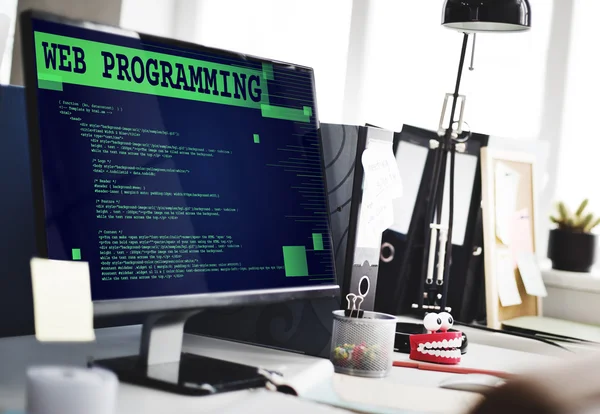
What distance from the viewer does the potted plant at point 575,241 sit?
7.71 ft

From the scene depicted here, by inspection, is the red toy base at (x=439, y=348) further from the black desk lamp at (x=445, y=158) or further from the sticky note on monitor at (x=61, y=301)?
the sticky note on monitor at (x=61, y=301)

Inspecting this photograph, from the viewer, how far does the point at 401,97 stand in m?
2.91

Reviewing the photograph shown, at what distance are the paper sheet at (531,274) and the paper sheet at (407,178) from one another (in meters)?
0.42

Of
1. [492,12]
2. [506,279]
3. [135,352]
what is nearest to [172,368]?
[135,352]

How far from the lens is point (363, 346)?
1.15 meters

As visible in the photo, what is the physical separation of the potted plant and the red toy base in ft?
3.73

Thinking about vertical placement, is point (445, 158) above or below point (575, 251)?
above

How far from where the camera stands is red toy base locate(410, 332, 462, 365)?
4.39 ft

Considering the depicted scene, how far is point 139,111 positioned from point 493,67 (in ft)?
6.88

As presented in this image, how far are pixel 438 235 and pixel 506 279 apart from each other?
0.32m

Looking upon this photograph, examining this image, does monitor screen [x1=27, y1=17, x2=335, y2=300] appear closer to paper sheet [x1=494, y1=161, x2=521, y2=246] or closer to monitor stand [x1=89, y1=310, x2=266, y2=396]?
monitor stand [x1=89, y1=310, x2=266, y2=396]

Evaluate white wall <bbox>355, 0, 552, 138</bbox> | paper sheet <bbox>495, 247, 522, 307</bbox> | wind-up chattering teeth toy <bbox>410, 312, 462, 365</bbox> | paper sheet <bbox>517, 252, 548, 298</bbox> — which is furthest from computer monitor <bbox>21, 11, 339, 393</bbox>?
white wall <bbox>355, 0, 552, 138</bbox>

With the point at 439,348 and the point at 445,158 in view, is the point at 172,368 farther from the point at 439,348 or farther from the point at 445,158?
the point at 445,158

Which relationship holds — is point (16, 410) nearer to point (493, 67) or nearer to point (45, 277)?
point (45, 277)
